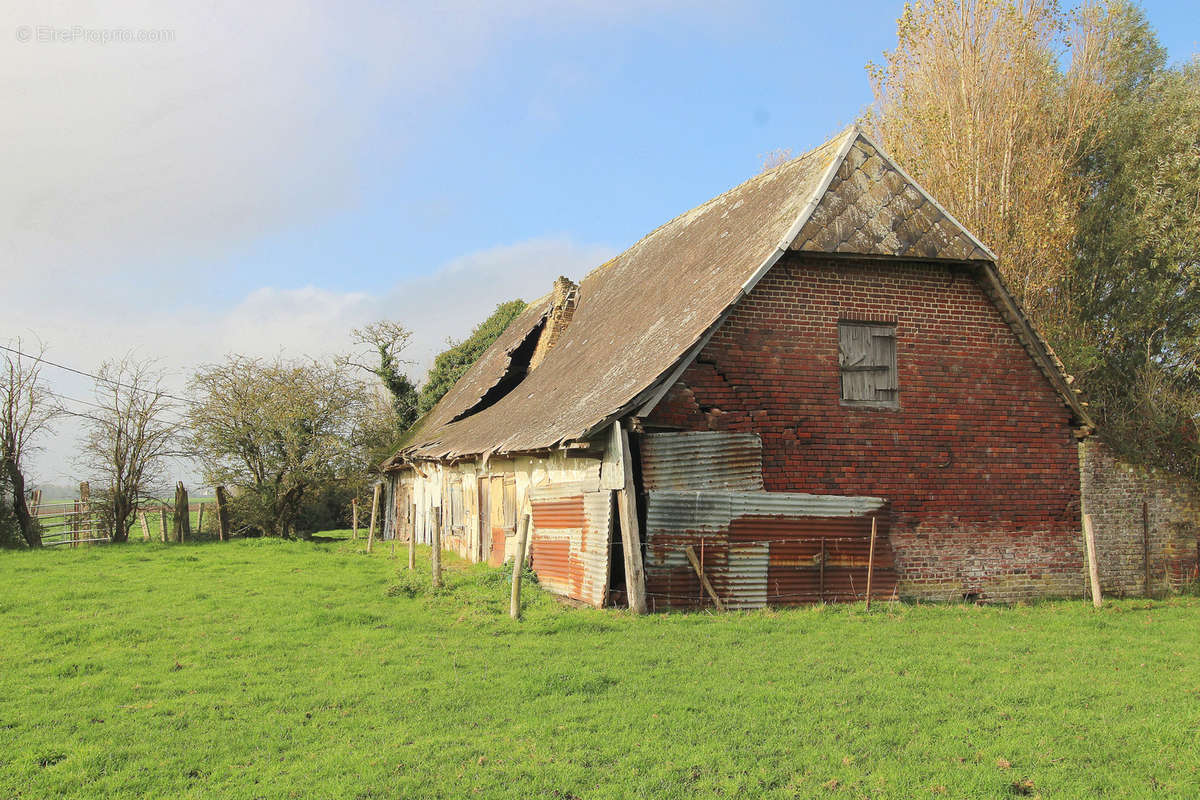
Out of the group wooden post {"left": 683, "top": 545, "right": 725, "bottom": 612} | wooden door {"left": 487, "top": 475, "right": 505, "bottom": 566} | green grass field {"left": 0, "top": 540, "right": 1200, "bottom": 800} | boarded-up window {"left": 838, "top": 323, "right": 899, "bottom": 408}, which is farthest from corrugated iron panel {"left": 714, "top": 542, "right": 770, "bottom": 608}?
wooden door {"left": 487, "top": 475, "right": 505, "bottom": 566}

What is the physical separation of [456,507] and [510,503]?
5068mm

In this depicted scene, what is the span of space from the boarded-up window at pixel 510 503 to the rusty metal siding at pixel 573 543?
1481mm

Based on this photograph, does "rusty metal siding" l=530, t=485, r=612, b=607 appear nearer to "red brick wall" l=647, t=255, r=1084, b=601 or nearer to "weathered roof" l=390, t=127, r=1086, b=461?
"weathered roof" l=390, t=127, r=1086, b=461

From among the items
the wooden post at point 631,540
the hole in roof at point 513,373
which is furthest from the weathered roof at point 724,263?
the hole in roof at point 513,373

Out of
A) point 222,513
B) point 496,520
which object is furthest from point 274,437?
point 496,520

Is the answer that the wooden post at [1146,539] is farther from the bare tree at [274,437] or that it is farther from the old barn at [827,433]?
the bare tree at [274,437]

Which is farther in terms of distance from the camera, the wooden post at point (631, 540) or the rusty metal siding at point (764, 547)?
the rusty metal siding at point (764, 547)

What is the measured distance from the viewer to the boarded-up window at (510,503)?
51.5 feet

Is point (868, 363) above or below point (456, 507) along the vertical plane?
above

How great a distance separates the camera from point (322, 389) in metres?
29.4

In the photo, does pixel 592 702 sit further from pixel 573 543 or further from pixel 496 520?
pixel 496 520

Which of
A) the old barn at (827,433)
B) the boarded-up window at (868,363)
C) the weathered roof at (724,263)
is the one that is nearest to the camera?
the old barn at (827,433)

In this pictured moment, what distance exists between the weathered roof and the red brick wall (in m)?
0.42

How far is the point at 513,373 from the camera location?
81.3 feet
